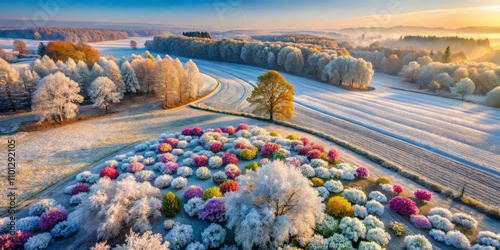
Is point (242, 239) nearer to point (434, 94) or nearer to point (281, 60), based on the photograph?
point (434, 94)

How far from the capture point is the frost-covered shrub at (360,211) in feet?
73.4

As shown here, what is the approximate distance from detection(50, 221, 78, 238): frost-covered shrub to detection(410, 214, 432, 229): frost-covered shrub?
93.1 ft

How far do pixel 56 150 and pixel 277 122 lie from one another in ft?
118

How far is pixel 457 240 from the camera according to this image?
768 inches

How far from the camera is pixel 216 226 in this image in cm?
2033

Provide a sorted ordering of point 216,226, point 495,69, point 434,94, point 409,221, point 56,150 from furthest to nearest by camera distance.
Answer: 1. point 495,69
2. point 434,94
3. point 56,150
4. point 409,221
5. point 216,226

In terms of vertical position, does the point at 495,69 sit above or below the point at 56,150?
above

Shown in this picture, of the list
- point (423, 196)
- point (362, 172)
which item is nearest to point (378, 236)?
point (423, 196)

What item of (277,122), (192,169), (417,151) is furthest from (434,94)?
(192,169)

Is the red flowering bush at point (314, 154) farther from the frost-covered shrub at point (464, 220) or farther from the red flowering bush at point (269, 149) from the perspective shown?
the frost-covered shrub at point (464, 220)

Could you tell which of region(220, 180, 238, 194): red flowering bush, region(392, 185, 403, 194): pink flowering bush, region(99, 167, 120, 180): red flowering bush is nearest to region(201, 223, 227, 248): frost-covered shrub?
region(220, 180, 238, 194): red flowering bush

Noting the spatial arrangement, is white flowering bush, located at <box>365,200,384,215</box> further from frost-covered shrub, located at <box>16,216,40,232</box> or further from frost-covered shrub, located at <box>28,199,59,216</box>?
frost-covered shrub, located at <box>28,199,59,216</box>

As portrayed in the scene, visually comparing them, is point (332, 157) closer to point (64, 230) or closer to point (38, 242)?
point (64, 230)

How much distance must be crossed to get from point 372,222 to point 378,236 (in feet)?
5.78
